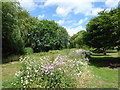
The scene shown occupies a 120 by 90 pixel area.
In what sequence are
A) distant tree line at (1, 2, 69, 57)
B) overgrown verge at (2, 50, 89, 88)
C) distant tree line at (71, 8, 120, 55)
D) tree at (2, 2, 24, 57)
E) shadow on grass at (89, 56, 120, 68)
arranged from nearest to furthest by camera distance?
1. overgrown verge at (2, 50, 89, 88)
2. distant tree line at (71, 8, 120, 55)
3. shadow on grass at (89, 56, 120, 68)
4. tree at (2, 2, 24, 57)
5. distant tree line at (1, 2, 69, 57)

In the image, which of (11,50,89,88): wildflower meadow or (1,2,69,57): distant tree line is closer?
(11,50,89,88): wildflower meadow

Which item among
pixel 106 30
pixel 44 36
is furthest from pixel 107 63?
pixel 44 36

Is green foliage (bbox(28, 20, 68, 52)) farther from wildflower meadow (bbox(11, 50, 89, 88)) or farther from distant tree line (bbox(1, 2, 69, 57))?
wildflower meadow (bbox(11, 50, 89, 88))

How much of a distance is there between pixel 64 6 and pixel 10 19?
142 inches

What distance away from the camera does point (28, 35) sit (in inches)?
455

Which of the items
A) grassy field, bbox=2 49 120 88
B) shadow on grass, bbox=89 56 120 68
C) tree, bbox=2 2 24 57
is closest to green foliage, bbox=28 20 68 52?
tree, bbox=2 2 24 57

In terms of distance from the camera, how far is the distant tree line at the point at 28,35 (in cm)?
770

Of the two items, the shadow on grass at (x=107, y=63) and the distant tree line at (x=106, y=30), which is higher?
the distant tree line at (x=106, y=30)

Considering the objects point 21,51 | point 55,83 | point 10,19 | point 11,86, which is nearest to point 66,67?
point 55,83

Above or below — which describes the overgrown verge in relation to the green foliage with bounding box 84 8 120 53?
below

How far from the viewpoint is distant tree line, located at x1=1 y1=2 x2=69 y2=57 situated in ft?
25.2

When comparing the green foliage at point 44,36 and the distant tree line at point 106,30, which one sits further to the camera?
the green foliage at point 44,36

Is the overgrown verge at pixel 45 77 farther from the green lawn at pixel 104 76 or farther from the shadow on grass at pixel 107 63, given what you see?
the shadow on grass at pixel 107 63

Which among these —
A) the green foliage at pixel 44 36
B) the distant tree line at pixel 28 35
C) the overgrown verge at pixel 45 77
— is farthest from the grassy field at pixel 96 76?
the green foliage at pixel 44 36
